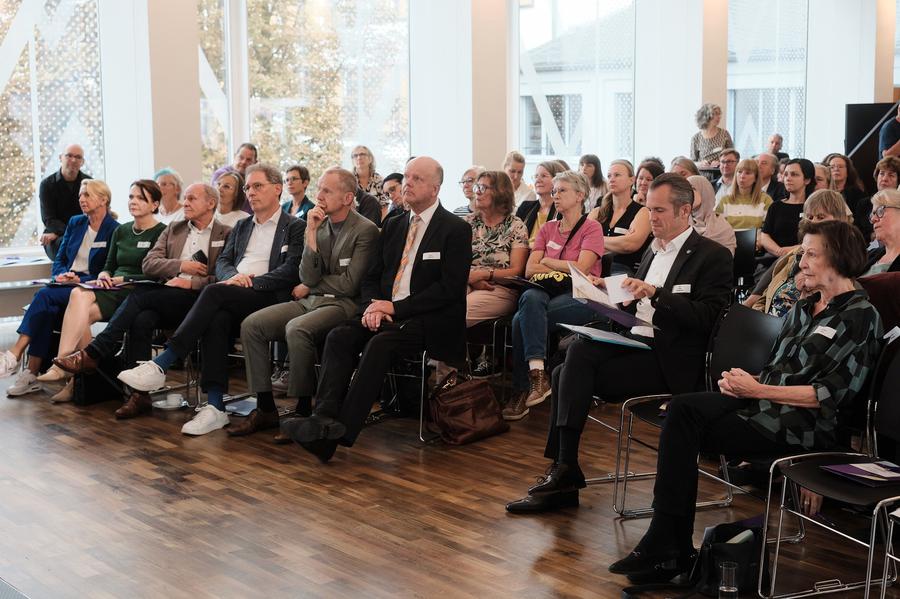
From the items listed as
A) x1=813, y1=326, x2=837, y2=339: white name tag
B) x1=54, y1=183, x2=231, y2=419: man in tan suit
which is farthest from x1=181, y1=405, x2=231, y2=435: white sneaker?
x1=813, y1=326, x2=837, y2=339: white name tag

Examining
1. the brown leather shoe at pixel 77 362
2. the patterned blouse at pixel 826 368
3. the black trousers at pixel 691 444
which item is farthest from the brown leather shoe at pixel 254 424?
the patterned blouse at pixel 826 368

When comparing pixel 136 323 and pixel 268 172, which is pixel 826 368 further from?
pixel 136 323

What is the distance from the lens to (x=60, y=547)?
367cm

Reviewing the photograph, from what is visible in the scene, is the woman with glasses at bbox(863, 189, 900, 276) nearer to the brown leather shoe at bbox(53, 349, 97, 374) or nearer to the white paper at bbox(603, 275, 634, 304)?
the white paper at bbox(603, 275, 634, 304)

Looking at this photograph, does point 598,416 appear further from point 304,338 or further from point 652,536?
point 652,536

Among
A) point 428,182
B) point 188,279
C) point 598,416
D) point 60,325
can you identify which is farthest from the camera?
point 60,325

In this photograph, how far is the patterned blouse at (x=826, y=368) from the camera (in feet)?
10.4

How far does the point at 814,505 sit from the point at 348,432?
2.08 metres

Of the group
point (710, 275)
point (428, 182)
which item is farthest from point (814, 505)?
point (428, 182)

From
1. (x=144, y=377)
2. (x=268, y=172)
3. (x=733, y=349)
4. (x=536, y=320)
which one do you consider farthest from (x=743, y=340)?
(x=144, y=377)

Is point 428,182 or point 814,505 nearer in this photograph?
point 814,505

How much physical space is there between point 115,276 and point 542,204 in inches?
113

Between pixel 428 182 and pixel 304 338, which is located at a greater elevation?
pixel 428 182

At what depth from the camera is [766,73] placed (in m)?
14.1
